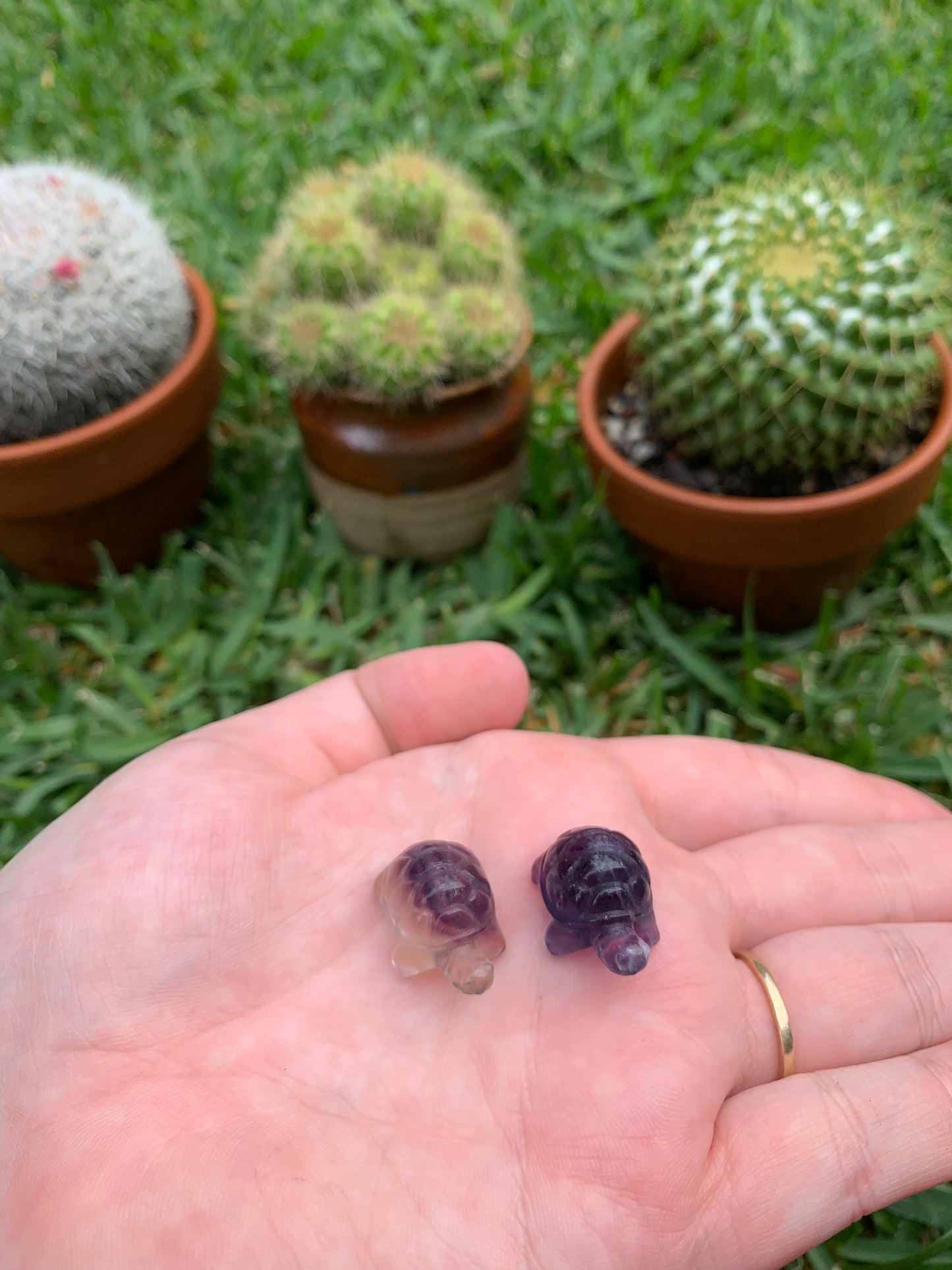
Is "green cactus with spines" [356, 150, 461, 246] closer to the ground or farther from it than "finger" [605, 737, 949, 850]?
farther from it

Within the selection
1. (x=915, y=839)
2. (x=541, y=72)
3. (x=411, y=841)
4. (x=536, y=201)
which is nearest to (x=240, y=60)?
(x=541, y=72)

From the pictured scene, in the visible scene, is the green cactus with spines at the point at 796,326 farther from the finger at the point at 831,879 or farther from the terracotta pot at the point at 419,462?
the finger at the point at 831,879

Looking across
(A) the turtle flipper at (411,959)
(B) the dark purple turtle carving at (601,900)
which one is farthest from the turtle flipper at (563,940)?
(A) the turtle flipper at (411,959)

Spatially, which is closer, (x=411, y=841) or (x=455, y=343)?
(x=411, y=841)

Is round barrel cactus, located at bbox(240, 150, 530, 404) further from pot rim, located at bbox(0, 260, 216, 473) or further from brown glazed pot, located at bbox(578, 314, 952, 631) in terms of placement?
brown glazed pot, located at bbox(578, 314, 952, 631)

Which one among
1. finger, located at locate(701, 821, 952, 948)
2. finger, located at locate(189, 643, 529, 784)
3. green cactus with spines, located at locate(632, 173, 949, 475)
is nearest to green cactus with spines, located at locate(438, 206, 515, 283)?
green cactus with spines, located at locate(632, 173, 949, 475)

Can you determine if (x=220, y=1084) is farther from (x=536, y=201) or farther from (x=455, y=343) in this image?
(x=536, y=201)
